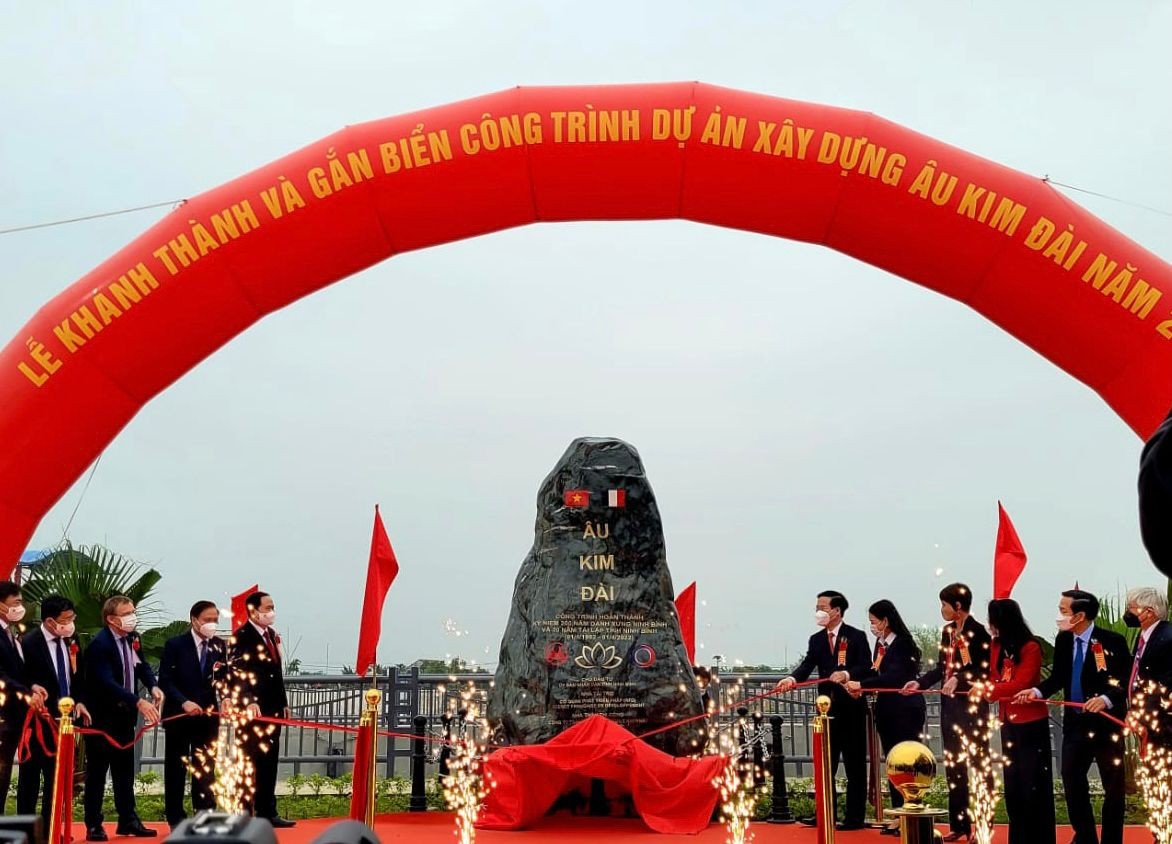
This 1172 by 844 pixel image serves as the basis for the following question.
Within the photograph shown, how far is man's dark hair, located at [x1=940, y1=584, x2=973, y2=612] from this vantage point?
21.4ft

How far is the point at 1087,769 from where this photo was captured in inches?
228

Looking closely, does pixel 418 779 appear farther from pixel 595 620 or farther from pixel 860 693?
pixel 860 693

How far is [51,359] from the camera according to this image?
567cm

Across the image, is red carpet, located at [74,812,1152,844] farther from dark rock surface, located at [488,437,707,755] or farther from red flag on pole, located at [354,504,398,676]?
red flag on pole, located at [354,504,398,676]

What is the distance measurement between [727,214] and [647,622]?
3.06m

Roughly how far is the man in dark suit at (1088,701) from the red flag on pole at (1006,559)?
1.72 m

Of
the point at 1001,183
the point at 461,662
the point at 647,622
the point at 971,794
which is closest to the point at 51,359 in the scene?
the point at 647,622

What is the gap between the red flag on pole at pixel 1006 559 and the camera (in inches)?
306

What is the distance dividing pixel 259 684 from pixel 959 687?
442cm

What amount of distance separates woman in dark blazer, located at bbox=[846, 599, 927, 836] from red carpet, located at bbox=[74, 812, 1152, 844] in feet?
2.22

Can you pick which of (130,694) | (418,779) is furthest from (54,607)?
(418,779)

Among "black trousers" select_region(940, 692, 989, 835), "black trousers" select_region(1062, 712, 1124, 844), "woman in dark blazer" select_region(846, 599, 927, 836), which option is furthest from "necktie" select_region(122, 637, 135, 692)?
"black trousers" select_region(1062, 712, 1124, 844)

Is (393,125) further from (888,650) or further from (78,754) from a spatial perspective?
(78,754)

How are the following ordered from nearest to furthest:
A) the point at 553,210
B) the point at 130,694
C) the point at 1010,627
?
the point at 1010,627 < the point at 553,210 < the point at 130,694
